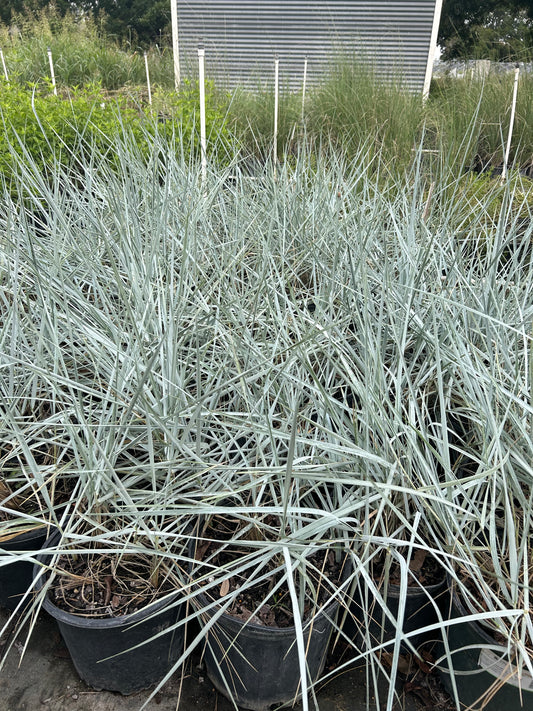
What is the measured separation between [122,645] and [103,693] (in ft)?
0.66

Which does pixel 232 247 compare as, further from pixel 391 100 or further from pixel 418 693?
pixel 391 100

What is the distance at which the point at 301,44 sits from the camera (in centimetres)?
773

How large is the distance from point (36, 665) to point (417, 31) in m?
8.42

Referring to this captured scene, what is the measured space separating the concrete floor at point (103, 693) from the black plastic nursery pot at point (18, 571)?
0.13 meters

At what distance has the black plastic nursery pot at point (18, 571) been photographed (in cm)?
120

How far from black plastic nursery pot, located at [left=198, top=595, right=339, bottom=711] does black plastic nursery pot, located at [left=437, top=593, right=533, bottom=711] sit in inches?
9.7

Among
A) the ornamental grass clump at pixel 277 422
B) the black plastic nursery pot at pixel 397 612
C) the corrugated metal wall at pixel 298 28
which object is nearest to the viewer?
the ornamental grass clump at pixel 277 422

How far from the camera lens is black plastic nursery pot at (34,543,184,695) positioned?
102 centimetres

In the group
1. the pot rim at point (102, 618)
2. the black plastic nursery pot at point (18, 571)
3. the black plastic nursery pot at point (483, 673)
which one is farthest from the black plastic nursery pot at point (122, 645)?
the black plastic nursery pot at point (483, 673)

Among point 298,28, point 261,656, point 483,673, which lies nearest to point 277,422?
point 261,656

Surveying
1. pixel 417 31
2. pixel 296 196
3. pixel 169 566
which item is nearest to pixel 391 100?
pixel 296 196

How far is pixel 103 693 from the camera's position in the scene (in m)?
1.18

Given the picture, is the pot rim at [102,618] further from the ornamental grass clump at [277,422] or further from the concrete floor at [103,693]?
the concrete floor at [103,693]

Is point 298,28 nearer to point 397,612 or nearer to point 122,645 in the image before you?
point 397,612
